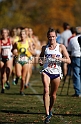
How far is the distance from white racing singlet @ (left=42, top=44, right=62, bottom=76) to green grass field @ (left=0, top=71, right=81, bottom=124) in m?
1.09

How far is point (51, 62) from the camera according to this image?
532 inches

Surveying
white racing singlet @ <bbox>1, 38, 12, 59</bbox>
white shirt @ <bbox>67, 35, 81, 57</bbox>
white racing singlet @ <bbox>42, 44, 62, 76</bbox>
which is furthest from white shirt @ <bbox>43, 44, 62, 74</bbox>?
white racing singlet @ <bbox>1, 38, 12, 59</bbox>

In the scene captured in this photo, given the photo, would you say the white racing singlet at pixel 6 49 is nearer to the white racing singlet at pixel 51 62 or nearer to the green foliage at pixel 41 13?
the white racing singlet at pixel 51 62

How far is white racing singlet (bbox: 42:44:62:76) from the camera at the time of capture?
44.2 ft

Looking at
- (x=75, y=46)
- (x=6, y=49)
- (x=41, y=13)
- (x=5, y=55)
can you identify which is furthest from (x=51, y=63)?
(x=41, y=13)

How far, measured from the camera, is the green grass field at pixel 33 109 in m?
13.3

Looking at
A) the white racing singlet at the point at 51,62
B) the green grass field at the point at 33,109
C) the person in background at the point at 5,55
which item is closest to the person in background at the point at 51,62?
the white racing singlet at the point at 51,62

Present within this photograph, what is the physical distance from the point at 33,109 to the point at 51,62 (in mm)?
2208

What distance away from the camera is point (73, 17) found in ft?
277

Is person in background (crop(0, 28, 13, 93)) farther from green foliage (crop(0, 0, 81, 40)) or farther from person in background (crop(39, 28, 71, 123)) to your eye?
green foliage (crop(0, 0, 81, 40))

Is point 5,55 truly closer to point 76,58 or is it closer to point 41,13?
point 76,58

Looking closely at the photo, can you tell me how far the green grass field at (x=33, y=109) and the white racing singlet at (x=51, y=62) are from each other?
3.57 ft

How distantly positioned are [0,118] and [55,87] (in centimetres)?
140

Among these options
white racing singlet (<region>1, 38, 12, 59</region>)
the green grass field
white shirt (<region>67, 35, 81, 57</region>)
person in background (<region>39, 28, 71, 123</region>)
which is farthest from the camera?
white racing singlet (<region>1, 38, 12, 59</region>)
